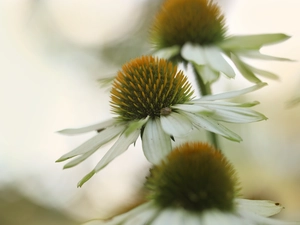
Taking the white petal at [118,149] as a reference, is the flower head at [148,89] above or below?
above

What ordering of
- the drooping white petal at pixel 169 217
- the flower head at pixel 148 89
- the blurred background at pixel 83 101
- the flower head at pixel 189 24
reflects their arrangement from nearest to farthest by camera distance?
the drooping white petal at pixel 169 217 → the flower head at pixel 148 89 → the flower head at pixel 189 24 → the blurred background at pixel 83 101

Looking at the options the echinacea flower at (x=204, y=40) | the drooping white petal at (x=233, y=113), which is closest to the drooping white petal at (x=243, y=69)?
the echinacea flower at (x=204, y=40)

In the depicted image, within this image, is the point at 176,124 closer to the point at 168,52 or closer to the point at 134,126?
the point at 134,126

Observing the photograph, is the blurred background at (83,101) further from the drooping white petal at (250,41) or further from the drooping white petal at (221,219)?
the drooping white petal at (221,219)

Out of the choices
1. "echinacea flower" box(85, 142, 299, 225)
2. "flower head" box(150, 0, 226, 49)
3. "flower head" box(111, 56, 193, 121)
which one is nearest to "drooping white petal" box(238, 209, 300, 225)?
"echinacea flower" box(85, 142, 299, 225)

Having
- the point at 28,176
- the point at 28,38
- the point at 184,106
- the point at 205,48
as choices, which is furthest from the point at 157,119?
the point at 28,38

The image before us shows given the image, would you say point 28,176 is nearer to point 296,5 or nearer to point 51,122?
point 51,122

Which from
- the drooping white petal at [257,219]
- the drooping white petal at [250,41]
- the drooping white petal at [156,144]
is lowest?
the drooping white petal at [257,219]
